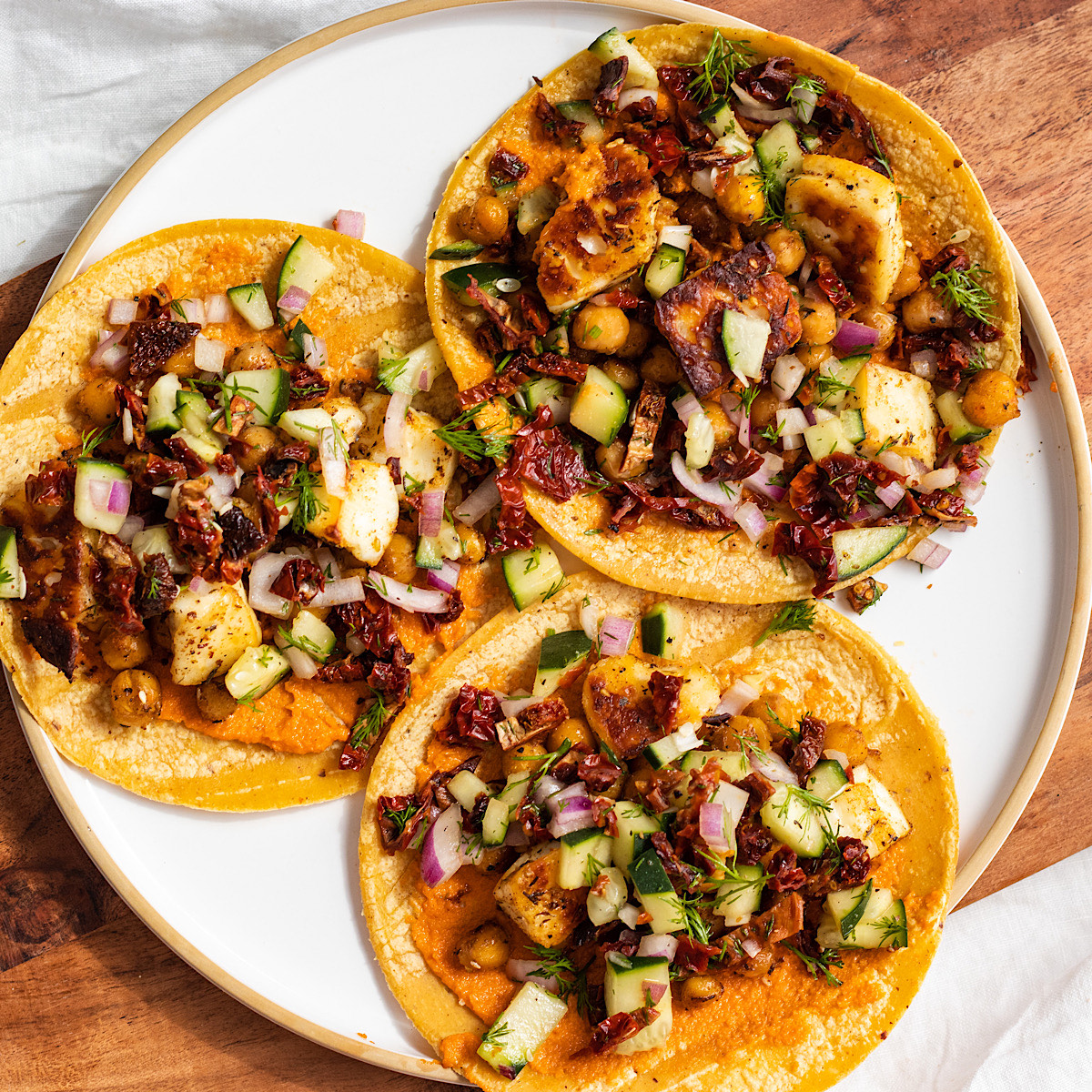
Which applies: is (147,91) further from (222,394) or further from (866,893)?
(866,893)

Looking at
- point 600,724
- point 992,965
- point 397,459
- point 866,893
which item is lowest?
point 992,965

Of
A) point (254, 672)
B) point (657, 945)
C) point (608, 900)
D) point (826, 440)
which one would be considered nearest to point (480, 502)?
point (254, 672)

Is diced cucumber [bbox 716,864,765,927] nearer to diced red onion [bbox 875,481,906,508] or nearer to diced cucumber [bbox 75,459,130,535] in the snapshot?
diced red onion [bbox 875,481,906,508]

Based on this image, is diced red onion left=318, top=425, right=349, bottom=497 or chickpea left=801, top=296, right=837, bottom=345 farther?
chickpea left=801, top=296, right=837, bottom=345

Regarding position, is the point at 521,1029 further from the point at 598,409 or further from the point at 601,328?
the point at 601,328

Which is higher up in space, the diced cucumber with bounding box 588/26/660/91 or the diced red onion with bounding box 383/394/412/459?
the diced cucumber with bounding box 588/26/660/91

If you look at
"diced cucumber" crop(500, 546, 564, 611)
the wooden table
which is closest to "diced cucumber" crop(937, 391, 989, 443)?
the wooden table

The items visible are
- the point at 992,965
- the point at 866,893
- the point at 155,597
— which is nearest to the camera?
the point at 155,597

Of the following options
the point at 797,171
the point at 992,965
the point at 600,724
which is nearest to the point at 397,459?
the point at 600,724
